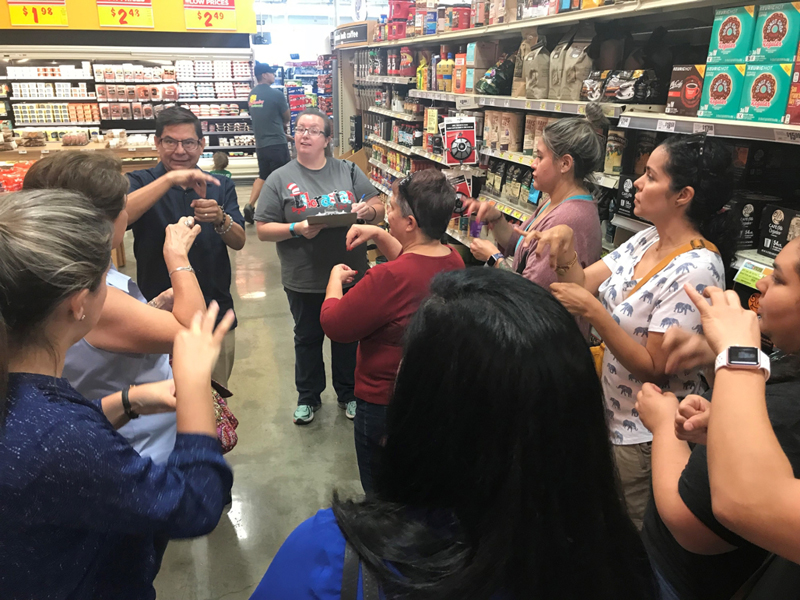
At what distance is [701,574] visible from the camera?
131cm

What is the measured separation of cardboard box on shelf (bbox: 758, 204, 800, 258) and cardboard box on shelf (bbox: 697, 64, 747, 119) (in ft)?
1.23

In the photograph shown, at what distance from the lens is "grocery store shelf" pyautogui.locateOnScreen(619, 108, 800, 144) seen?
1.76m

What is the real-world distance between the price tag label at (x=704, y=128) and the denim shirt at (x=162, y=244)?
2161 mm

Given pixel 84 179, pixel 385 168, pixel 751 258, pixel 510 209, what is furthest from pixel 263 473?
pixel 385 168

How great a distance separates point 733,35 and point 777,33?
167 millimetres

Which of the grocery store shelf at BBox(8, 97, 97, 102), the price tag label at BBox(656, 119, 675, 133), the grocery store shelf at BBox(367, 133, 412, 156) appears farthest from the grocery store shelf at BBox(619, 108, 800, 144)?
the grocery store shelf at BBox(8, 97, 97, 102)

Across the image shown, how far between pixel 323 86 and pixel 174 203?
10.3 meters

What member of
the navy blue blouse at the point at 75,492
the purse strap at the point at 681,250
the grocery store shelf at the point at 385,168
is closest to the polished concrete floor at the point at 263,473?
the navy blue blouse at the point at 75,492

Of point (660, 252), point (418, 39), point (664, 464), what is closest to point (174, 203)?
point (660, 252)

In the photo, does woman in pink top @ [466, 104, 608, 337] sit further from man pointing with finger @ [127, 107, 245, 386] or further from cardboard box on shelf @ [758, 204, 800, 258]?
man pointing with finger @ [127, 107, 245, 386]

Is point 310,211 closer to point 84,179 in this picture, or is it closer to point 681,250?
point 84,179

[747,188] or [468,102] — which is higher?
[468,102]

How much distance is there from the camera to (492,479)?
76 cm

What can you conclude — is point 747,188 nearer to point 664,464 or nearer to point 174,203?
point 664,464
